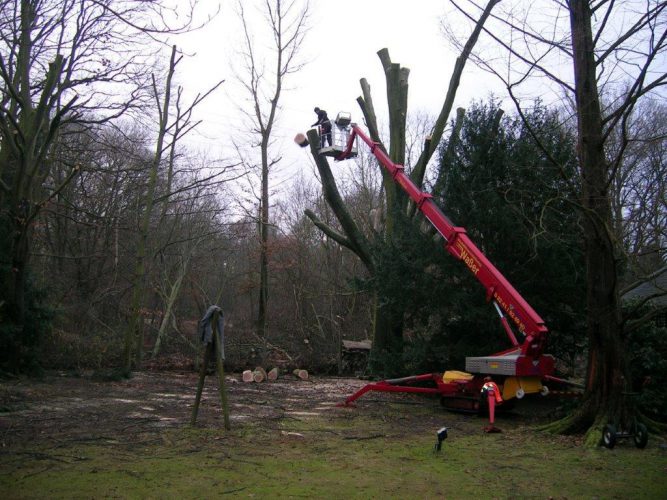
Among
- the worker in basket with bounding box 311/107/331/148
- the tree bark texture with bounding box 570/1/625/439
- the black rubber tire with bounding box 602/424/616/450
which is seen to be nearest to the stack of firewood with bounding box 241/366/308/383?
the worker in basket with bounding box 311/107/331/148

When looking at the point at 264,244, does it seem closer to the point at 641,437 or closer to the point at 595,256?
the point at 595,256

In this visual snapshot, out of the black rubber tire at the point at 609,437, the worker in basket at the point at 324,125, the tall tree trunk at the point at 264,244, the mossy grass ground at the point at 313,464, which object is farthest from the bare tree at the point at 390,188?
the tall tree trunk at the point at 264,244

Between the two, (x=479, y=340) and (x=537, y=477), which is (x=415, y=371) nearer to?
(x=479, y=340)

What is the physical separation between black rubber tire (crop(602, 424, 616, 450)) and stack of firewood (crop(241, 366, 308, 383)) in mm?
9955

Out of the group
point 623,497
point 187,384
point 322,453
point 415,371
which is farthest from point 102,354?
point 623,497

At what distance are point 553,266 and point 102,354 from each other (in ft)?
41.8

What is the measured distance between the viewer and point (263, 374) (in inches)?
618

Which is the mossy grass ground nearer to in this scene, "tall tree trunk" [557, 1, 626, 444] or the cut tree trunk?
"tall tree trunk" [557, 1, 626, 444]

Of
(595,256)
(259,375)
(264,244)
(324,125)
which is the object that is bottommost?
(259,375)

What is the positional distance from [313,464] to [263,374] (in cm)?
996

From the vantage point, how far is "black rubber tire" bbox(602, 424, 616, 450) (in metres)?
6.92

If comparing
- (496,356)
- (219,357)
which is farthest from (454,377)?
(219,357)

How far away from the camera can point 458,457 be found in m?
6.48

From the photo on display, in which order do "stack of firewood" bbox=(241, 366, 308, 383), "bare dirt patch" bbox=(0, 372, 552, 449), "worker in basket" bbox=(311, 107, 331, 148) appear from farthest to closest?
"stack of firewood" bbox=(241, 366, 308, 383), "worker in basket" bbox=(311, 107, 331, 148), "bare dirt patch" bbox=(0, 372, 552, 449)
